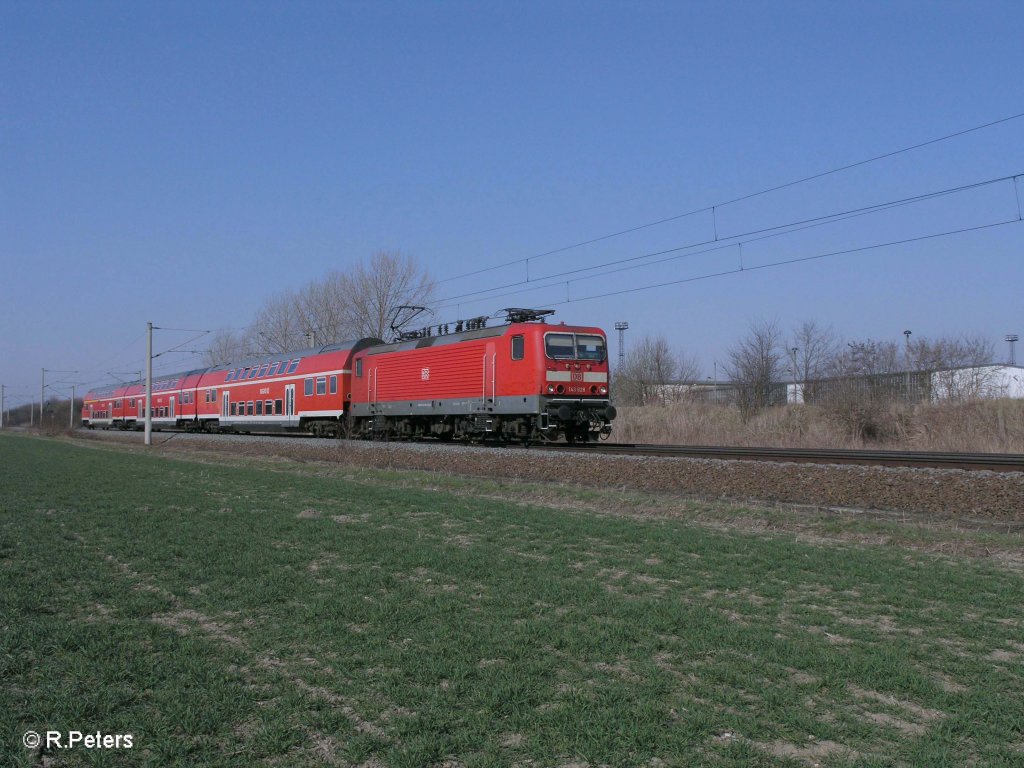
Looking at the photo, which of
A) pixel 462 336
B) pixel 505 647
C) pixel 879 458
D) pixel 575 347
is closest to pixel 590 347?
pixel 575 347

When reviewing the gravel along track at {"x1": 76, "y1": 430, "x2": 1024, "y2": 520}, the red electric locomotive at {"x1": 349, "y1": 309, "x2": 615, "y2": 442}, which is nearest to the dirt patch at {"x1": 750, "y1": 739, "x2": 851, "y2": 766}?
the gravel along track at {"x1": 76, "y1": 430, "x2": 1024, "y2": 520}

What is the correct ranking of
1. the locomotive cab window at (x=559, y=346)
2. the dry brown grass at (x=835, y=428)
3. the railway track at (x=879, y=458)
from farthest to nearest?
1. the dry brown grass at (x=835, y=428)
2. the locomotive cab window at (x=559, y=346)
3. the railway track at (x=879, y=458)

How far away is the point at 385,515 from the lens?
1326cm

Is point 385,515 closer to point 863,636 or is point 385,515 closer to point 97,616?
point 97,616

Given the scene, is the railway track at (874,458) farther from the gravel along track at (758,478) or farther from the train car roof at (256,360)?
the train car roof at (256,360)

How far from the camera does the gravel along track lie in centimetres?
1248

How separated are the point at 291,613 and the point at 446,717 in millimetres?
2686

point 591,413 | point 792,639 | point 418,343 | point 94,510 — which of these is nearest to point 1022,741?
point 792,639

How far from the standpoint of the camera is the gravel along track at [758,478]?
12.5m

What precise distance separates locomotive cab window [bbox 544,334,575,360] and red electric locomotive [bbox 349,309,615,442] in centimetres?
3

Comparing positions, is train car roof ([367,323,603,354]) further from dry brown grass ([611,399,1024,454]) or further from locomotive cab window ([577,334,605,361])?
dry brown grass ([611,399,1024,454])

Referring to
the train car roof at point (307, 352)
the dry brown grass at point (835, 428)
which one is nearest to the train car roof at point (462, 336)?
the train car roof at point (307, 352)

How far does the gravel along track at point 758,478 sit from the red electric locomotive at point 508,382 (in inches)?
78.6

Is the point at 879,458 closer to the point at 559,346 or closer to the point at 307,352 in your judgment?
the point at 559,346
